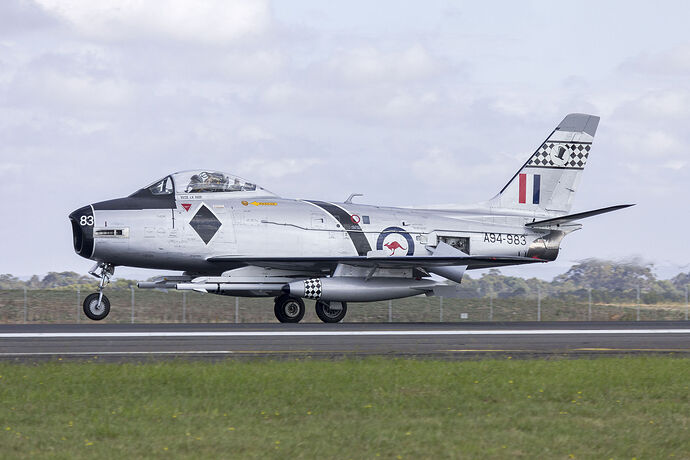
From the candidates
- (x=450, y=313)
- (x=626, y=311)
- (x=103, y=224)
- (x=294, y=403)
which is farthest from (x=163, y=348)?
(x=626, y=311)

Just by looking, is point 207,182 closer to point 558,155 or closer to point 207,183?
point 207,183

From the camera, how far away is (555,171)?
91.0 ft

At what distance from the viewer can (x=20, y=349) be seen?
579 inches

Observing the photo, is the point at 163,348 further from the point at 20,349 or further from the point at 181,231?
the point at 181,231

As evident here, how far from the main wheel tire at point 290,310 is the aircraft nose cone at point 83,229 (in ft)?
17.0

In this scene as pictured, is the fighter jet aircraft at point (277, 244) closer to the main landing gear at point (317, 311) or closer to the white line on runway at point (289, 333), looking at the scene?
the main landing gear at point (317, 311)

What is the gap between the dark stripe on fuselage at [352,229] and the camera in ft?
79.5

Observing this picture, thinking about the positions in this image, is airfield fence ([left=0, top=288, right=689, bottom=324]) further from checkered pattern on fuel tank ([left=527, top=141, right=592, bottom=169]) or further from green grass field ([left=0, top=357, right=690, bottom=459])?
green grass field ([left=0, top=357, right=690, bottom=459])

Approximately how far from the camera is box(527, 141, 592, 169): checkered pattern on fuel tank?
1096 inches

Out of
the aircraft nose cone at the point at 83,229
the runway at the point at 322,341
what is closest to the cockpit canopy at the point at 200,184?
the aircraft nose cone at the point at 83,229

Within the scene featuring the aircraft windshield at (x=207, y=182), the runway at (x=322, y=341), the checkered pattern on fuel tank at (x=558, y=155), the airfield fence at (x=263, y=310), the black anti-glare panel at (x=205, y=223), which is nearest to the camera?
the runway at (x=322, y=341)

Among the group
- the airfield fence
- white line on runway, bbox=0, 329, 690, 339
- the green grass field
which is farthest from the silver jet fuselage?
the green grass field

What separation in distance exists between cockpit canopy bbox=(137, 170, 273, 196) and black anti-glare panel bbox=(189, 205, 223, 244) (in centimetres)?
66

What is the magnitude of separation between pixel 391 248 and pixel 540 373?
1280 centimetres
